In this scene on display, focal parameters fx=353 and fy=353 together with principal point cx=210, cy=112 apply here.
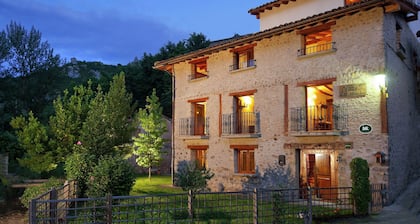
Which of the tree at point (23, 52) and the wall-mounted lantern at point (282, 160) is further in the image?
the tree at point (23, 52)

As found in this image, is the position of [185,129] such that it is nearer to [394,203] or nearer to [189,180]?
[189,180]

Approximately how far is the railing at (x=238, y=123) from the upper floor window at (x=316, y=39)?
147 inches

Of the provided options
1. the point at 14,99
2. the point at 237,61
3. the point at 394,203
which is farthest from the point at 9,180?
the point at 394,203

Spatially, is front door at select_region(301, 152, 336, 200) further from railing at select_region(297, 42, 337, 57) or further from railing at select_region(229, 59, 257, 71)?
railing at select_region(229, 59, 257, 71)

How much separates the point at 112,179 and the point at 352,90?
9.12 metres

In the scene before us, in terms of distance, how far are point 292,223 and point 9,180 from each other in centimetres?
1741

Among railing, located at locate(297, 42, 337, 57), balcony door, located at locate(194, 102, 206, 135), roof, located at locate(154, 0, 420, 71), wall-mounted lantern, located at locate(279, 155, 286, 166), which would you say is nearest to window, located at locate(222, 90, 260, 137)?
balcony door, located at locate(194, 102, 206, 135)

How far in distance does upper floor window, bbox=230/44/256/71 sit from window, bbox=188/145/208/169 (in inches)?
168

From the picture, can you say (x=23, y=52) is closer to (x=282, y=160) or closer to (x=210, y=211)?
(x=282, y=160)

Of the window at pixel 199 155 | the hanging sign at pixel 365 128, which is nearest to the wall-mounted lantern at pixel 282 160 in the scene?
the hanging sign at pixel 365 128

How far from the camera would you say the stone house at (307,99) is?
1202 centimetres

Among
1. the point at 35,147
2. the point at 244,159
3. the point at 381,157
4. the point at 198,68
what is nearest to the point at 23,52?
the point at 35,147

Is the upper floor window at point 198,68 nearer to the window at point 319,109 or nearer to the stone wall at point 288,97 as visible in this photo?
the stone wall at point 288,97

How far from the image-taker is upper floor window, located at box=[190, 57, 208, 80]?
18328mm
